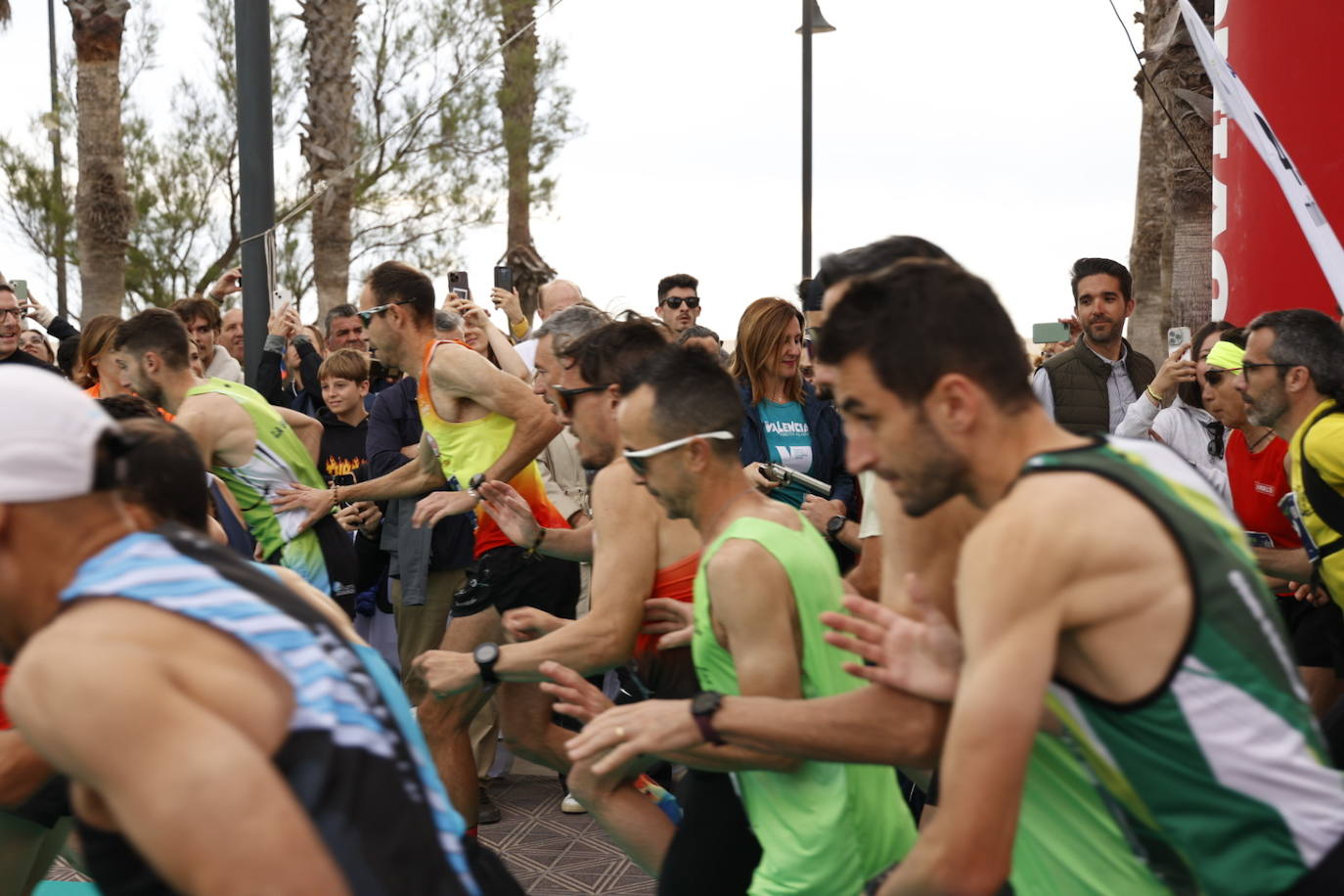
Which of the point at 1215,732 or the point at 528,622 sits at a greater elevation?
the point at 1215,732

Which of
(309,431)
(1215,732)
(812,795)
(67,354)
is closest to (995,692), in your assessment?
(1215,732)

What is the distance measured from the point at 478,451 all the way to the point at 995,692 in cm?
408

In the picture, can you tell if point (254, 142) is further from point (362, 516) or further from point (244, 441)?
point (244, 441)

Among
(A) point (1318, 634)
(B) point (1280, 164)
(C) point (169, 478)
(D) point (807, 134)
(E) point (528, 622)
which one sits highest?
(D) point (807, 134)

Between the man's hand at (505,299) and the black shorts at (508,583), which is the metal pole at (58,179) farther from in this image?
the black shorts at (508,583)

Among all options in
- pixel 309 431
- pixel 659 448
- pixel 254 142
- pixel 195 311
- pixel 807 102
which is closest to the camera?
pixel 659 448

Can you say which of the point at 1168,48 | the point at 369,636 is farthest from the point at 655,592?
the point at 1168,48

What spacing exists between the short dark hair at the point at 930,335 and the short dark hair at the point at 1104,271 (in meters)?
4.97

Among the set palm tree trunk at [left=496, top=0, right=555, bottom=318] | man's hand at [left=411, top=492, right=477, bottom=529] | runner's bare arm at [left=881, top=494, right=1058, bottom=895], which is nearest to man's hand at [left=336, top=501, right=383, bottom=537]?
man's hand at [left=411, top=492, right=477, bottom=529]

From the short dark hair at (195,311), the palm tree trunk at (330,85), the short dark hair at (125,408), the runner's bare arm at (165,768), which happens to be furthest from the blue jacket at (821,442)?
the palm tree trunk at (330,85)

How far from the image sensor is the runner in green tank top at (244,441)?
5.57 meters

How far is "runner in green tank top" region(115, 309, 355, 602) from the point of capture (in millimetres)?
5570

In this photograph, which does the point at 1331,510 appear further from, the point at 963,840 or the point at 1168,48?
the point at 1168,48

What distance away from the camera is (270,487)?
5953 mm
